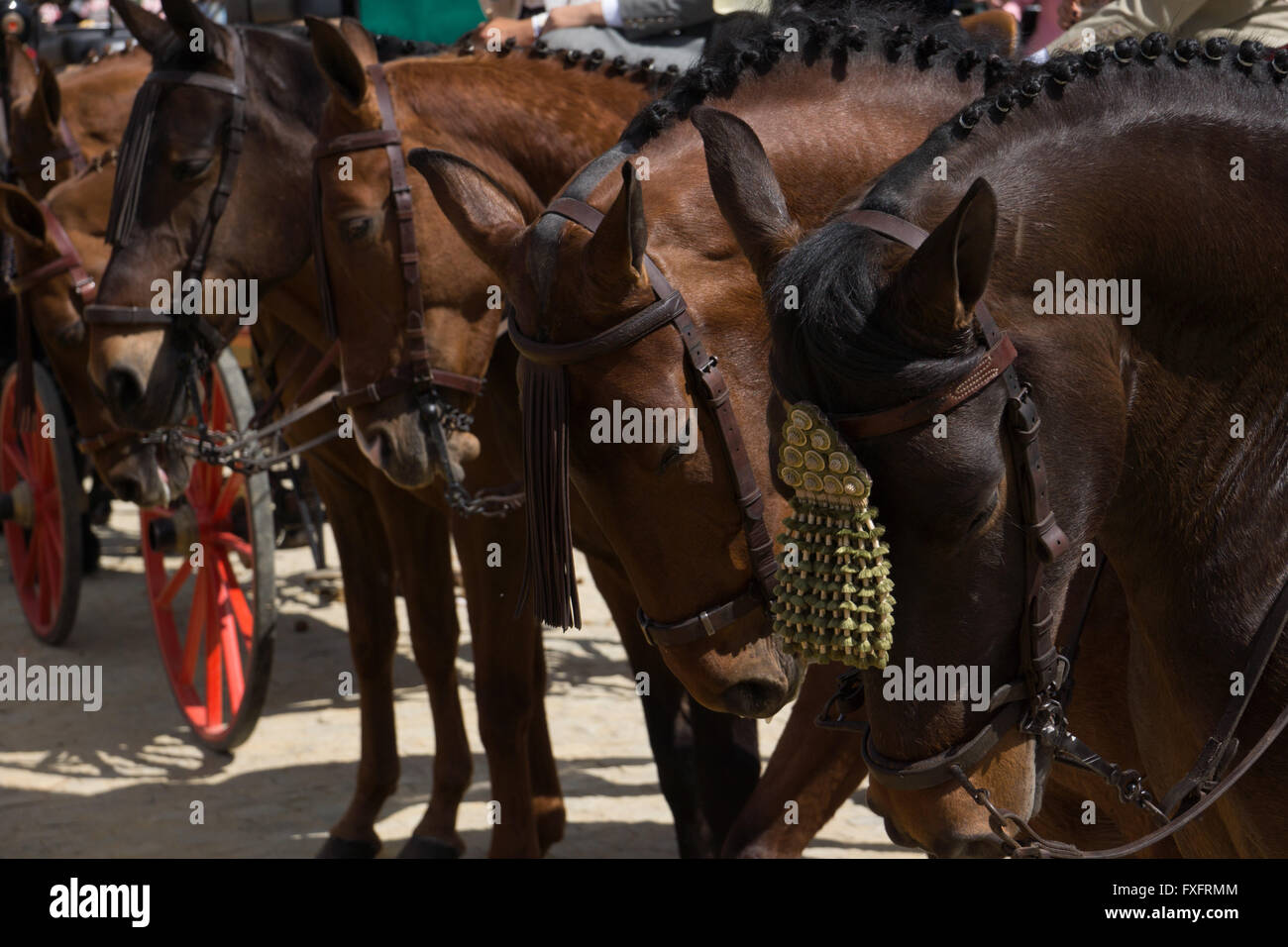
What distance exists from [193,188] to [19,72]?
2615 millimetres

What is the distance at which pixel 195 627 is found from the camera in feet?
18.2

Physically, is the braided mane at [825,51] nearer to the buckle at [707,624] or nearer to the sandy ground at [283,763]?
the buckle at [707,624]

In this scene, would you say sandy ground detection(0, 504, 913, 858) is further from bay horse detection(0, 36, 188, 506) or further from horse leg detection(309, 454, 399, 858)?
bay horse detection(0, 36, 188, 506)

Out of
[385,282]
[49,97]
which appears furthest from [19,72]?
[385,282]

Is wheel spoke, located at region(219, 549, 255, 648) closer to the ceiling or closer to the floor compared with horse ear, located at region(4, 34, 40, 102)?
closer to the floor

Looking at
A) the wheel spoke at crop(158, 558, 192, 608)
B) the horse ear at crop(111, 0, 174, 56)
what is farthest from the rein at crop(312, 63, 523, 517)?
the wheel spoke at crop(158, 558, 192, 608)

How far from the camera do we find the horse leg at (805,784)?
2.74 metres

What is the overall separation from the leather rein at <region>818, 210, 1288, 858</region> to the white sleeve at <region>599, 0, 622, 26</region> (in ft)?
7.31

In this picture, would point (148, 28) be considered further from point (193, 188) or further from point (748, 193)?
point (748, 193)

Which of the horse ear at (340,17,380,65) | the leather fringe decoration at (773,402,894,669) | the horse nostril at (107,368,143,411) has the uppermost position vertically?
the horse ear at (340,17,380,65)

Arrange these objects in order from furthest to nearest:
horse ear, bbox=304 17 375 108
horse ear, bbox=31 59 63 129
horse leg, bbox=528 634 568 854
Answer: horse ear, bbox=31 59 63 129 < horse leg, bbox=528 634 568 854 < horse ear, bbox=304 17 375 108

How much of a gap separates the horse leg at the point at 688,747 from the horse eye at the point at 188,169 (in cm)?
138

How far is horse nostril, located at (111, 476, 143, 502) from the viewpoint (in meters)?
4.75
